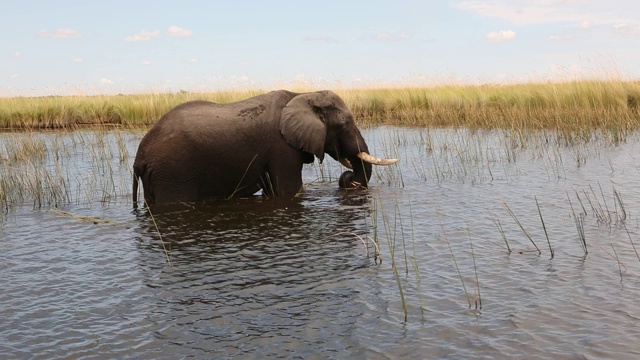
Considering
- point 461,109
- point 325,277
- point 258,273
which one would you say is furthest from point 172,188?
point 461,109

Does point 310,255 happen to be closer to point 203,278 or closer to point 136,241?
point 203,278

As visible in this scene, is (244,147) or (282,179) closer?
(244,147)

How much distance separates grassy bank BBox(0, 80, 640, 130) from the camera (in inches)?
628

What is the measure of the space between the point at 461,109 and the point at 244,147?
12.8 metres

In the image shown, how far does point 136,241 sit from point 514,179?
18.5 feet

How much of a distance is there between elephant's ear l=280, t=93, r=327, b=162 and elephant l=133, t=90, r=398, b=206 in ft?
0.04

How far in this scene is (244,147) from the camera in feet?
29.1

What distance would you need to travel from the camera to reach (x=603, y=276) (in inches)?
217

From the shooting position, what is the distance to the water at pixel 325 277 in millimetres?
4426

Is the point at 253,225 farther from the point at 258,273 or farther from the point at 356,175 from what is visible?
Result: the point at 356,175

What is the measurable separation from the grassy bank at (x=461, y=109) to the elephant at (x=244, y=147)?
6199 millimetres

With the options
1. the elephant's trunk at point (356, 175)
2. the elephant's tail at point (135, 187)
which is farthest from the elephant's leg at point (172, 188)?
the elephant's trunk at point (356, 175)

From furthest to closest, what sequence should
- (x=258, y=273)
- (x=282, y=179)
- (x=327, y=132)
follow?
(x=327, y=132), (x=282, y=179), (x=258, y=273)

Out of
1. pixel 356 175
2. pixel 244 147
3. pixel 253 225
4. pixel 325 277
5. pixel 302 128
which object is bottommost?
pixel 325 277
